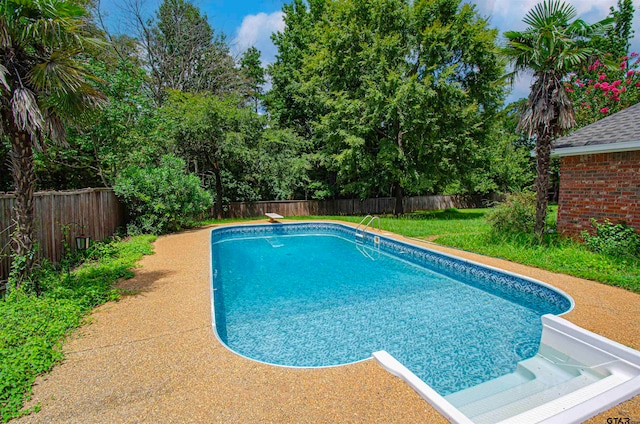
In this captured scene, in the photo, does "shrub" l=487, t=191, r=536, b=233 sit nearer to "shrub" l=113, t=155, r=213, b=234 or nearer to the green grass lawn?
the green grass lawn

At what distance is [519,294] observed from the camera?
5.81 m

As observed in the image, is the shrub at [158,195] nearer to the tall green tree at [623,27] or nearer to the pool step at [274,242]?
the pool step at [274,242]

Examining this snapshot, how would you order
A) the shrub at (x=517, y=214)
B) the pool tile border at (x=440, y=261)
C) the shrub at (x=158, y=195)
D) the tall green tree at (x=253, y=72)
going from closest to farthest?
the pool tile border at (x=440, y=261), the shrub at (x=517, y=214), the shrub at (x=158, y=195), the tall green tree at (x=253, y=72)

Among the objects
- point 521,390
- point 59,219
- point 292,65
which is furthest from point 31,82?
point 292,65

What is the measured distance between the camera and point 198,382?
9.28 feet

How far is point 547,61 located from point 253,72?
19982 millimetres

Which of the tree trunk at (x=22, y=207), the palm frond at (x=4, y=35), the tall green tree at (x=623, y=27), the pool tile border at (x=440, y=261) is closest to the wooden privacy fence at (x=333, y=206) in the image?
the pool tile border at (x=440, y=261)

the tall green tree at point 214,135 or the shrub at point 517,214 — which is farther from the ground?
the tall green tree at point 214,135

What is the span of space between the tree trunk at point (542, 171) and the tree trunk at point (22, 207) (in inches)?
366

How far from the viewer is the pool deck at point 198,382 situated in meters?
2.42

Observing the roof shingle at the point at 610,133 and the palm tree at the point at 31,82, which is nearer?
the palm tree at the point at 31,82

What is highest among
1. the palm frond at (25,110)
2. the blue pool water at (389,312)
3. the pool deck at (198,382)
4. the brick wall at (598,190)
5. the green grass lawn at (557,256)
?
the palm frond at (25,110)

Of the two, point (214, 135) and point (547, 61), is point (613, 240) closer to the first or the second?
point (547, 61)

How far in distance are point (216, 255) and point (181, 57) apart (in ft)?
52.1
